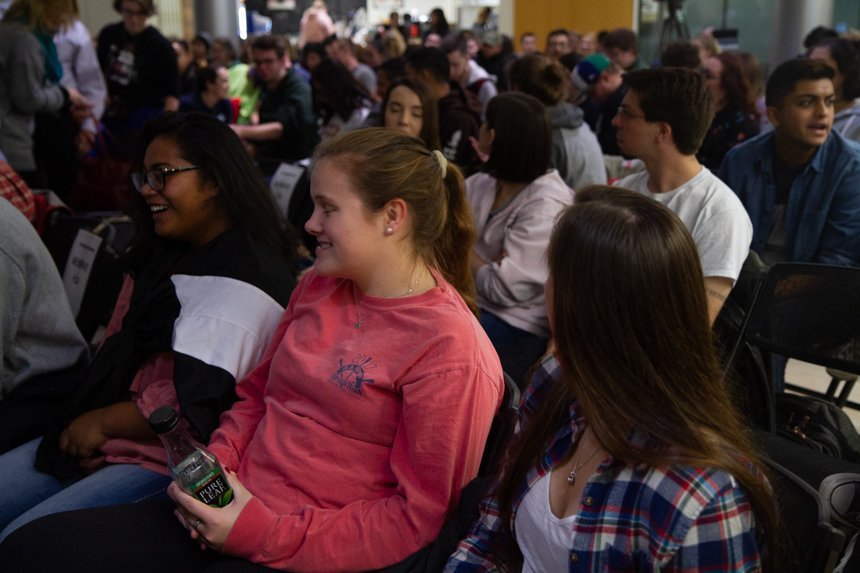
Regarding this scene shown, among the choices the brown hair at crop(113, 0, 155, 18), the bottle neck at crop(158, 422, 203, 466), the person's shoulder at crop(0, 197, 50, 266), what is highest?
the brown hair at crop(113, 0, 155, 18)

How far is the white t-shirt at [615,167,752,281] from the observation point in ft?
8.11

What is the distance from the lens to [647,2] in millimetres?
13508

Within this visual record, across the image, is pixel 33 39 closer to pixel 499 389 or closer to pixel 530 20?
pixel 499 389

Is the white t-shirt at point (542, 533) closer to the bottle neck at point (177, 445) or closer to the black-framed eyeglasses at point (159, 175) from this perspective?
the bottle neck at point (177, 445)

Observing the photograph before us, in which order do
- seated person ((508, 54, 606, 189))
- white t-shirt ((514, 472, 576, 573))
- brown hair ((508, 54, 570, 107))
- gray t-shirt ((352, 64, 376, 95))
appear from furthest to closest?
gray t-shirt ((352, 64, 376, 95)) < brown hair ((508, 54, 570, 107)) < seated person ((508, 54, 606, 189)) < white t-shirt ((514, 472, 576, 573))

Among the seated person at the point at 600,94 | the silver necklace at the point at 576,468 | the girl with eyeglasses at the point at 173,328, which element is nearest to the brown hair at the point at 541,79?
the seated person at the point at 600,94

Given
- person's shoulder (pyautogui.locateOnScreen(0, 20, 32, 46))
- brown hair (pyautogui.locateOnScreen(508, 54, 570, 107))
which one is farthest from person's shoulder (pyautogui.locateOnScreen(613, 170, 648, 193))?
person's shoulder (pyautogui.locateOnScreen(0, 20, 32, 46))

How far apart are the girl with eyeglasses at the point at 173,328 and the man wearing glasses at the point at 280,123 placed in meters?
3.43

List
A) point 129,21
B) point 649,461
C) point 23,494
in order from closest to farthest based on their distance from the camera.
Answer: point 649,461, point 23,494, point 129,21

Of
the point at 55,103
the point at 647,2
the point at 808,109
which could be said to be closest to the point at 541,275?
the point at 808,109

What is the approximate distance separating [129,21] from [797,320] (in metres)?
5.21

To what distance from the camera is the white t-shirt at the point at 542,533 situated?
1.26m

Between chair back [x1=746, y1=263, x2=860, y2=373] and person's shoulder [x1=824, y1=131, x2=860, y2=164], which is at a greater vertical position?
person's shoulder [x1=824, y1=131, x2=860, y2=164]

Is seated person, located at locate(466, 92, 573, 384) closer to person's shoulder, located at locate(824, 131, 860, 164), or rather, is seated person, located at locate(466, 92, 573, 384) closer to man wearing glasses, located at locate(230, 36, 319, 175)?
person's shoulder, located at locate(824, 131, 860, 164)
